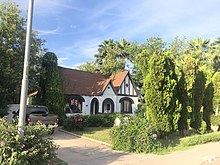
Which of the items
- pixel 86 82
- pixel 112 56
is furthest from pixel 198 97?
pixel 112 56

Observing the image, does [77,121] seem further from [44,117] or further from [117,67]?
[117,67]

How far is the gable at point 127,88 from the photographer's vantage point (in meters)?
31.6

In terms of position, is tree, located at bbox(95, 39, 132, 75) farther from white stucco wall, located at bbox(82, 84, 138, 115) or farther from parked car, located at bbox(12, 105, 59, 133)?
parked car, located at bbox(12, 105, 59, 133)

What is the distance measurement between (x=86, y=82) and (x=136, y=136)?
745 inches

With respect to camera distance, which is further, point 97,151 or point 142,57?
point 142,57

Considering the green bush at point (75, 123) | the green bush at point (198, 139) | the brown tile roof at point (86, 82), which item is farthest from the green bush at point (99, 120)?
the green bush at point (198, 139)

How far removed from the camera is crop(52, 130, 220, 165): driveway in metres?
8.77

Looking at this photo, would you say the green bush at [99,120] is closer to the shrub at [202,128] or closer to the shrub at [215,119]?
the shrub at [202,128]

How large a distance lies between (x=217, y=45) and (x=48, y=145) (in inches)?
1562

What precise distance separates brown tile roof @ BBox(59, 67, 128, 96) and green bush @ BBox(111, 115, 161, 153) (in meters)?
14.8

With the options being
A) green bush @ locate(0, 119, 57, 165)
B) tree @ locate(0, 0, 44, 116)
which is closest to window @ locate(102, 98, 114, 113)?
tree @ locate(0, 0, 44, 116)

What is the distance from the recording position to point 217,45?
3959 centimetres

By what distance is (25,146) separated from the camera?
6.46 metres

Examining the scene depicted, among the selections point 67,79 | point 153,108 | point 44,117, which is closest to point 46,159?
point 153,108
